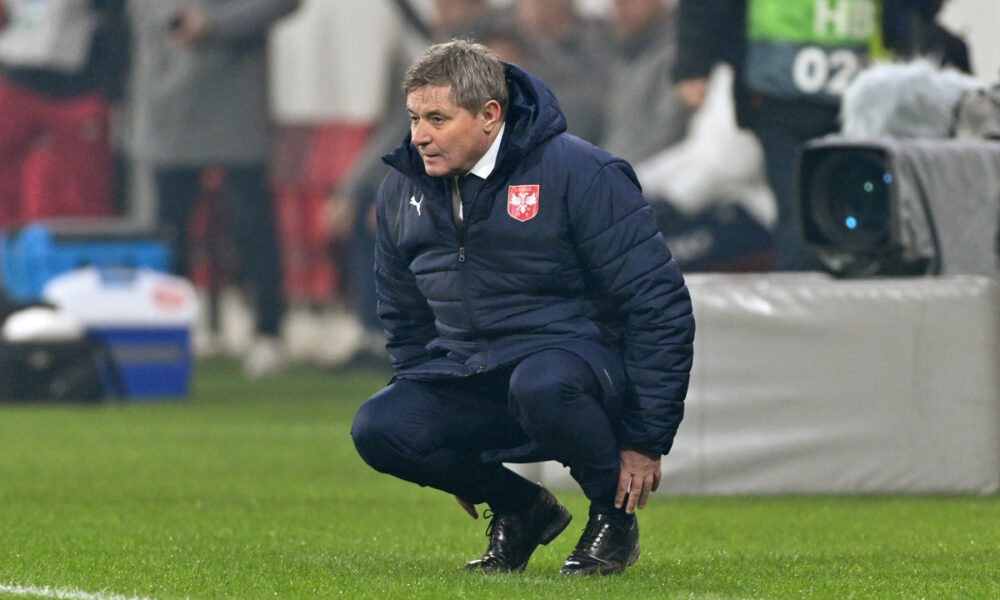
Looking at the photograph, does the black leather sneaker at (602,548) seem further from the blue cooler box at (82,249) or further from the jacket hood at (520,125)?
the blue cooler box at (82,249)

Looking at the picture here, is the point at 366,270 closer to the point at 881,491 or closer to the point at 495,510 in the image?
the point at 881,491

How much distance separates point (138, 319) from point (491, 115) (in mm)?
6515

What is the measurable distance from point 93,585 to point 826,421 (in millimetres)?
2752

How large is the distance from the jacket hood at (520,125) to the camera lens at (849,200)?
252 cm

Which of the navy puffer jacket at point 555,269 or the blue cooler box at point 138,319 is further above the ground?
Result: the navy puffer jacket at point 555,269

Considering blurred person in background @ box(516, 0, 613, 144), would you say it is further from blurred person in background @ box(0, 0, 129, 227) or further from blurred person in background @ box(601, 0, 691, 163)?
blurred person in background @ box(0, 0, 129, 227)

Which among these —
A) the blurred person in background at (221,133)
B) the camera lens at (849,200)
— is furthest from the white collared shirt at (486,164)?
the blurred person in background at (221,133)

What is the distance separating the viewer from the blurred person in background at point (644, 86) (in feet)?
36.3

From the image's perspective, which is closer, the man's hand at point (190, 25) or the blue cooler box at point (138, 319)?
the blue cooler box at point (138, 319)

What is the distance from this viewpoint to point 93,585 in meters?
4.20

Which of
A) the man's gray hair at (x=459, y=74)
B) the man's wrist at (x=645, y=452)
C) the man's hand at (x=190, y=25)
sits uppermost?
the man's gray hair at (x=459, y=74)

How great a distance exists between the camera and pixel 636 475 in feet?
13.8

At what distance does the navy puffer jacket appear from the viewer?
13.6ft

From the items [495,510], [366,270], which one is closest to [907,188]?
[495,510]
